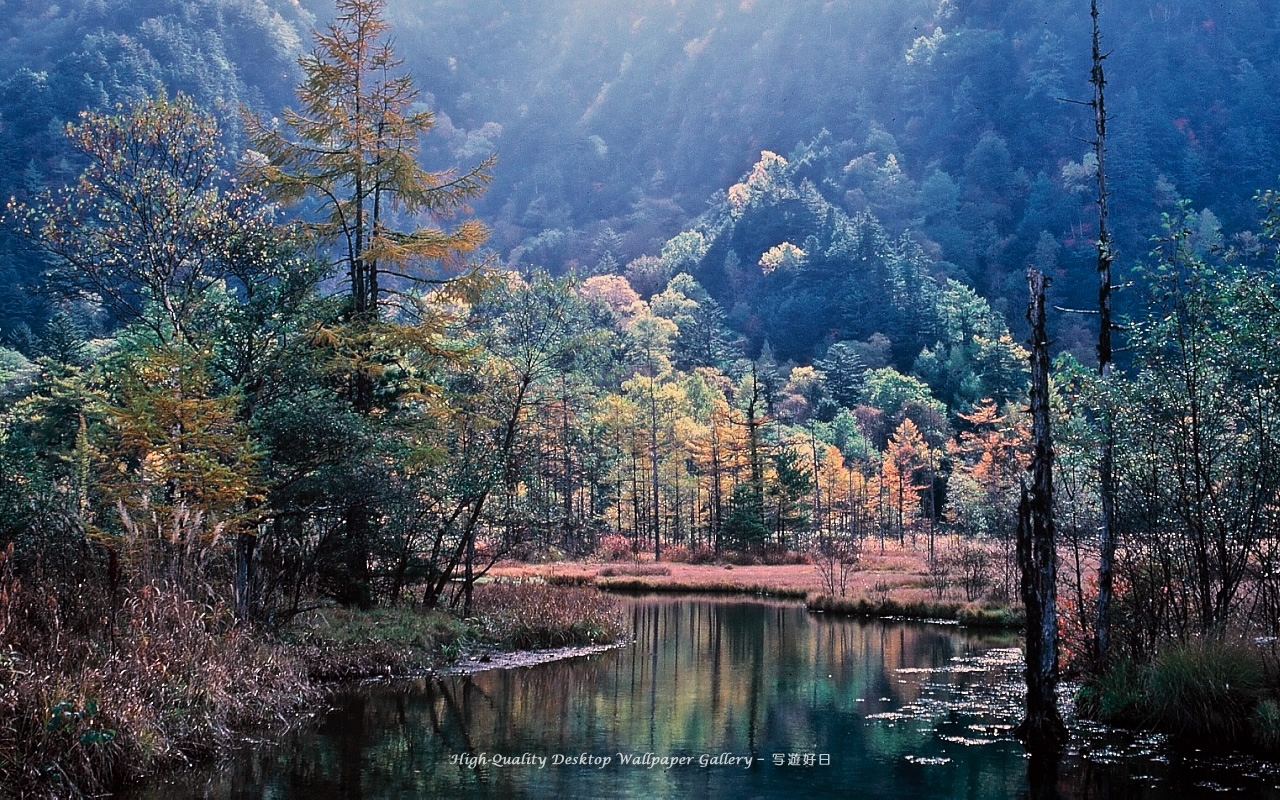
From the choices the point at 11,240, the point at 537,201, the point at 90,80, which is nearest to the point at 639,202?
the point at 537,201

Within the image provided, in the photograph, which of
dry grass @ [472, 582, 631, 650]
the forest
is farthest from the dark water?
dry grass @ [472, 582, 631, 650]

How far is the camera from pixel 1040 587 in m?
11.4

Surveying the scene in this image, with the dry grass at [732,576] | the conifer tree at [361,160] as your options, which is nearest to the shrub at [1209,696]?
the conifer tree at [361,160]

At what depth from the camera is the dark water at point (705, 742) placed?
9961 mm

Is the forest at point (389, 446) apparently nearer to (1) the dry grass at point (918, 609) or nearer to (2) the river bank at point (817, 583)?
(1) the dry grass at point (918, 609)

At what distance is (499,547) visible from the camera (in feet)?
72.9

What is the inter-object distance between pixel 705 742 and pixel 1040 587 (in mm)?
4838

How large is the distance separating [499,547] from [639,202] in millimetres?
163745

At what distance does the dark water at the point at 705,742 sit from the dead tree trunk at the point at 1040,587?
42 centimetres

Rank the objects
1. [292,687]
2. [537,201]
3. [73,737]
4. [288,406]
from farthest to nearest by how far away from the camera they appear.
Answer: [537,201] → [288,406] → [292,687] → [73,737]

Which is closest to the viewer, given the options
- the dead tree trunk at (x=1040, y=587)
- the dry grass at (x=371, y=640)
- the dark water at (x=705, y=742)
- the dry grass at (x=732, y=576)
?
the dark water at (x=705, y=742)

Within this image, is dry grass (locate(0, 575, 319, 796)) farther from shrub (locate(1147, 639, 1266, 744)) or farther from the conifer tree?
shrub (locate(1147, 639, 1266, 744))

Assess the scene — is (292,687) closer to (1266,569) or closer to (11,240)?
(1266,569)

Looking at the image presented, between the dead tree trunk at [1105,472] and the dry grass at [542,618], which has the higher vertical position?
the dead tree trunk at [1105,472]
